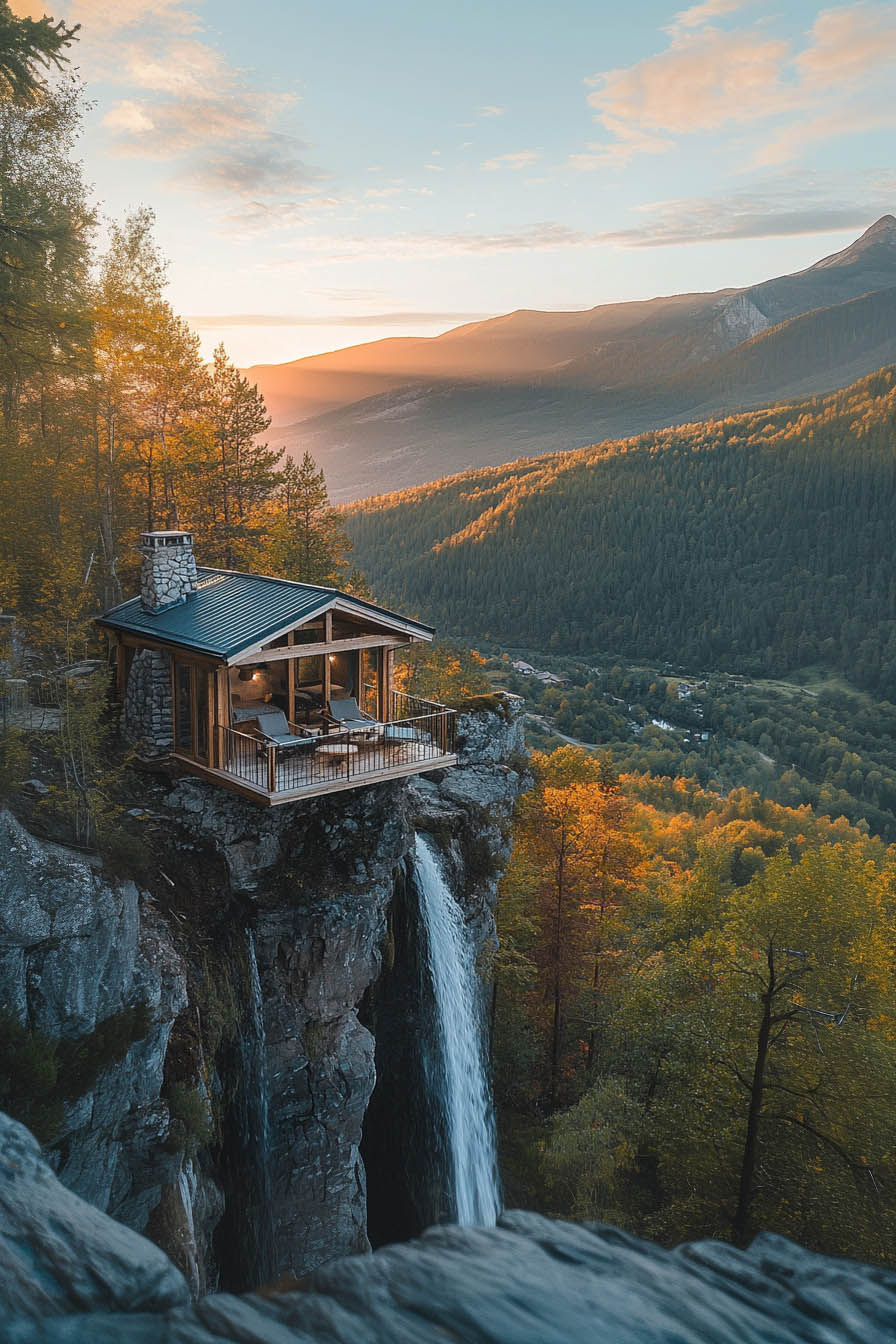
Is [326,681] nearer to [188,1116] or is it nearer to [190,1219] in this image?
[188,1116]

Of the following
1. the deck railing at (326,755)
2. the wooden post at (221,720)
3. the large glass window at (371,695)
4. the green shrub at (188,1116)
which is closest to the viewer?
the green shrub at (188,1116)

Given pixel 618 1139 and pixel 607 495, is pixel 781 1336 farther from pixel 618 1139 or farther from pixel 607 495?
pixel 607 495

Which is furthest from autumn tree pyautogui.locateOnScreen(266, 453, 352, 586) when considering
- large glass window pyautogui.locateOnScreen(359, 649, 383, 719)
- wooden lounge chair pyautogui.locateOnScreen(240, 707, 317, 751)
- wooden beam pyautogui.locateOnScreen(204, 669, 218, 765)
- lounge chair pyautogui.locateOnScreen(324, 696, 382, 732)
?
wooden beam pyautogui.locateOnScreen(204, 669, 218, 765)

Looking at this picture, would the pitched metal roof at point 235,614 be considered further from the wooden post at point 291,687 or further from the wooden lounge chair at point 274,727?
the wooden lounge chair at point 274,727

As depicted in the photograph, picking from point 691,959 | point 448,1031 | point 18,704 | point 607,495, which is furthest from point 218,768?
point 607,495

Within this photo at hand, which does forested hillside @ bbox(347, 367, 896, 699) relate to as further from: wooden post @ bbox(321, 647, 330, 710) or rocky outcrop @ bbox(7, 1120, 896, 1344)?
rocky outcrop @ bbox(7, 1120, 896, 1344)

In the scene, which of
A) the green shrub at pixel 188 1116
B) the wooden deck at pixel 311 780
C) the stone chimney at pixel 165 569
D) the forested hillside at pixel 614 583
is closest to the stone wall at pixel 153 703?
the wooden deck at pixel 311 780

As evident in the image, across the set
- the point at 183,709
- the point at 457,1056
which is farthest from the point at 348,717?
the point at 457,1056
